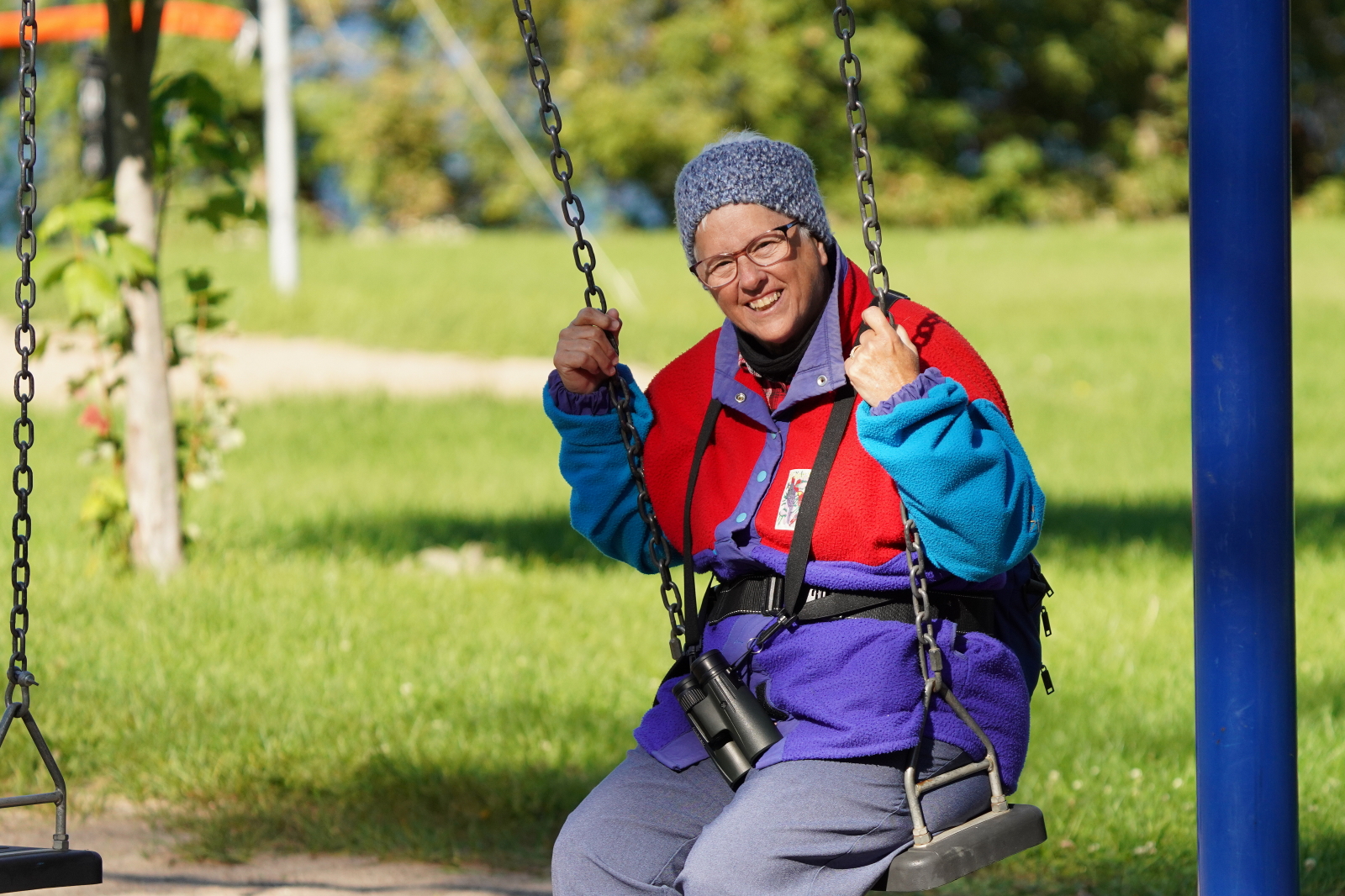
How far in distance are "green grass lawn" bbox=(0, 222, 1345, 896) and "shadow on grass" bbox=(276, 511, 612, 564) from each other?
0.08ft

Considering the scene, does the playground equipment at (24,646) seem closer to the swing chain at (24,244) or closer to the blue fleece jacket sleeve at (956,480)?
the swing chain at (24,244)

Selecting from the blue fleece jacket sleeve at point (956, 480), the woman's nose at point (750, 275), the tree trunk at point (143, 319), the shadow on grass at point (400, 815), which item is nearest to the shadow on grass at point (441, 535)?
the tree trunk at point (143, 319)

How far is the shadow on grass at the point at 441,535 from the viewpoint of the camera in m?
A: 7.18

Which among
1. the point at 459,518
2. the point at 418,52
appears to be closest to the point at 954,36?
the point at 418,52

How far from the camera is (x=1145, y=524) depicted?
763 centimetres

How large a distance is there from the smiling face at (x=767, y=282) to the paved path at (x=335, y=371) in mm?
9241

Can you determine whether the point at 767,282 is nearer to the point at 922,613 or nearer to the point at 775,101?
the point at 922,613

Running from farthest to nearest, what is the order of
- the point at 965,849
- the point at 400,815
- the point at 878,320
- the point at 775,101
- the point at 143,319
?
the point at 775,101 → the point at 143,319 → the point at 400,815 → the point at 878,320 → the point at 965,849

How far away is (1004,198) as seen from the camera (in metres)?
32.0

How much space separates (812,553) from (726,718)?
0.28 m

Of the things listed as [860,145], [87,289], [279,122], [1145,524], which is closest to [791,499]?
[860,145]

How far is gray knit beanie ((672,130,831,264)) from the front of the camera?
2688mm

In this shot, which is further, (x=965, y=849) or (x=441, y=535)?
(x=441, y=535)

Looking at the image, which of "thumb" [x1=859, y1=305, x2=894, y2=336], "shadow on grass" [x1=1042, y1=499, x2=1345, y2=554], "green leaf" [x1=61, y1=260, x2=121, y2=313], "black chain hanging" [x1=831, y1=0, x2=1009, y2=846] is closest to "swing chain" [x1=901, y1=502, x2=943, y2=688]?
"black chain hanging" [x1=831, y1=0, x2=1009, y2=846]
